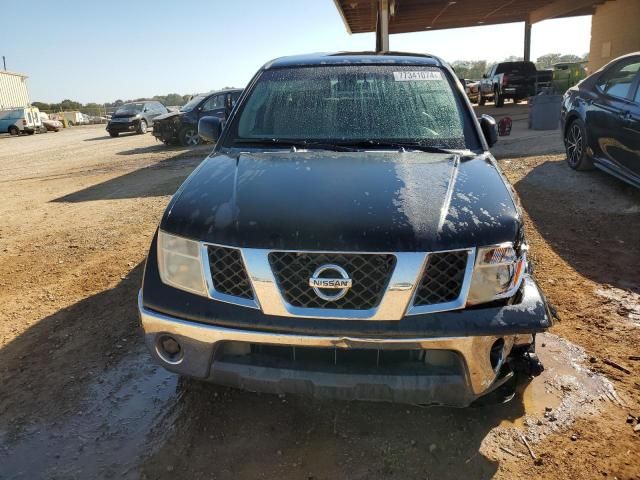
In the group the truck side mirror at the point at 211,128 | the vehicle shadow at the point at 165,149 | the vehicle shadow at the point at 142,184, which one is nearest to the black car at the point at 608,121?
the truck side mirror at the point at 211,128

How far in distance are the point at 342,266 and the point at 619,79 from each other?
230 inches

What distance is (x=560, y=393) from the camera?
260cm

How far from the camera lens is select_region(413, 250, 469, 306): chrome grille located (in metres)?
1.95

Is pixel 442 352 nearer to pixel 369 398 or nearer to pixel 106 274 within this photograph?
pixel 369 398

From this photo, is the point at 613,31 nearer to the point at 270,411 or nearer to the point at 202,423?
the point at 270,411

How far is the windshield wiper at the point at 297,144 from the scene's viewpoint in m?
2.96

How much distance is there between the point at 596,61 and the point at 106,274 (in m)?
21.0

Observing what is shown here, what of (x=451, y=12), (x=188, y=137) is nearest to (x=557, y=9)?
(x=451, y=12)

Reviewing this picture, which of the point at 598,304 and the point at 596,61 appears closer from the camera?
the point at 598,304

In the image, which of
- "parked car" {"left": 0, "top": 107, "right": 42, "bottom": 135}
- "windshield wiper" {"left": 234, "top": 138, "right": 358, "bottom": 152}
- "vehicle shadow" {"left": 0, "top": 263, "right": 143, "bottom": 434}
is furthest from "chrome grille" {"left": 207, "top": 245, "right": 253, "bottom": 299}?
"parked car" {"left": 0, "top": 107, "right": 42, "bottom": 135}

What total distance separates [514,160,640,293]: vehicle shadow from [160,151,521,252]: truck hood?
7.07 feet

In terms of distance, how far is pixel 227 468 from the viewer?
85.1 inches

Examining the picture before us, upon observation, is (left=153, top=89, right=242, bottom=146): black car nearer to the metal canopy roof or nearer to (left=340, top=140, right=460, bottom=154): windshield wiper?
the metal canopy roof

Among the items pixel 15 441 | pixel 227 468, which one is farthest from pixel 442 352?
pixel 15 441
